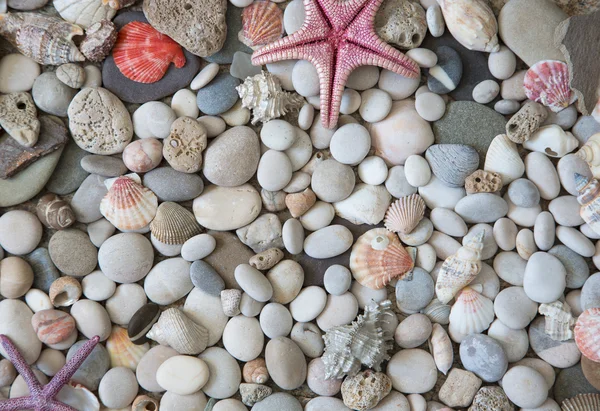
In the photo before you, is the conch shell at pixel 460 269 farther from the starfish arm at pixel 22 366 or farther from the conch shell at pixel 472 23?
the starfish arm at pixel 22 366

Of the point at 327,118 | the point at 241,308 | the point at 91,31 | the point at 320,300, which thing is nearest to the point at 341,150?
the point at 327,118

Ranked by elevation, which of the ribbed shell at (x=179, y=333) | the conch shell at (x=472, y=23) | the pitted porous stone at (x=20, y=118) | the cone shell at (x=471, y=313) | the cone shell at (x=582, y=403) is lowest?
the ribbed shell at (x=179, y=333)

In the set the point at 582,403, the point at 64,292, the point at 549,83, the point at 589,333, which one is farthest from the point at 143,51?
the point at 582,403

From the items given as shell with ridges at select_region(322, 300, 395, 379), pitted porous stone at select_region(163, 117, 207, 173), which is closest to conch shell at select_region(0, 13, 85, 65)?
pitted porous stone at select_region(163, 117, 207, 173)

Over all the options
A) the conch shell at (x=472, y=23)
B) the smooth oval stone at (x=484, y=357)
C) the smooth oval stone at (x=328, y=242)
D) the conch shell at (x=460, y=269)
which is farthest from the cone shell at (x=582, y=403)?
the conch shell at (x=472, y=23)

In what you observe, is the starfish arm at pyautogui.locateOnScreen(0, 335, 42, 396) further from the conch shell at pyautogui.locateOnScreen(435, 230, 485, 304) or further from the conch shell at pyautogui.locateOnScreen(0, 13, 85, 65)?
the conch shell at pyautogui.locateOnScreen(435, 230, 485, 304)

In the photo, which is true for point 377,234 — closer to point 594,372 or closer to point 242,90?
point 242,90
